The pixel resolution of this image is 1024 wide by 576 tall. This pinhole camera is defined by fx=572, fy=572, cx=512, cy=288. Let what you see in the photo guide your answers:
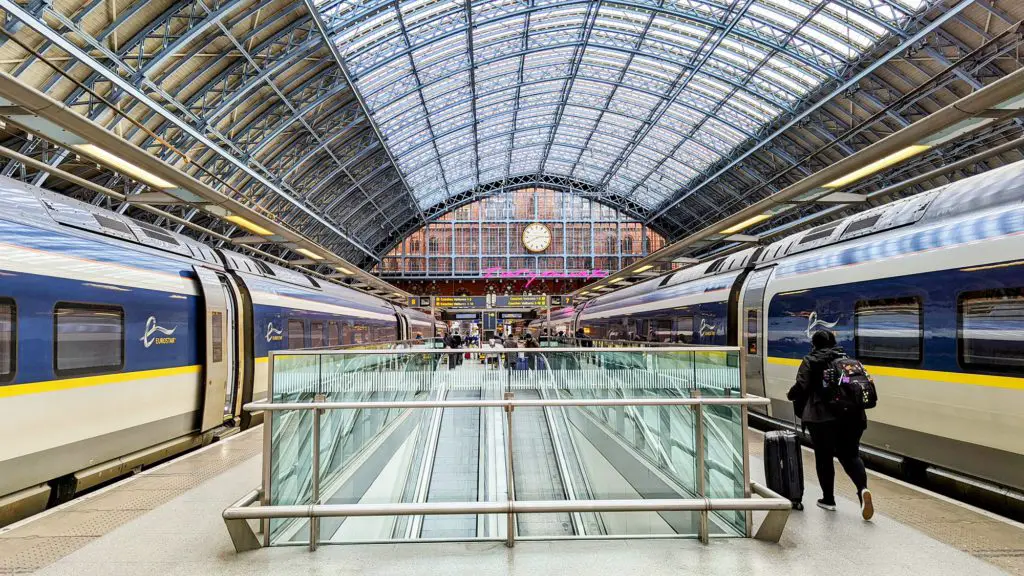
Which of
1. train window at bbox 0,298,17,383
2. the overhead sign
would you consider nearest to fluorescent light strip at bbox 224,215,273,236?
train window at bbox 0,298,17,383

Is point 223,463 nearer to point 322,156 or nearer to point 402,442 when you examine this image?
point 402,442

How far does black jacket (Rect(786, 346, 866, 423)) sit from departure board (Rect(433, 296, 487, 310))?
33.8 meters

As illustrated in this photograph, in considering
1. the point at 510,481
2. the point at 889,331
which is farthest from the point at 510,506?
the point at 889,331

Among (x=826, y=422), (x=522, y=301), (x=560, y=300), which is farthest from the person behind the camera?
(x=560, y=300)

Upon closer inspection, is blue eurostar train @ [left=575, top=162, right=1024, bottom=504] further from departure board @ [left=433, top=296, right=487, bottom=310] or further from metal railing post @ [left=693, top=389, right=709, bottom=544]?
departure board @ [left=433, top=296, right=487, bottom=310]

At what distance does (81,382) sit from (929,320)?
33.7 feet

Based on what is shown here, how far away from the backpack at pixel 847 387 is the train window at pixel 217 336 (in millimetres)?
9587

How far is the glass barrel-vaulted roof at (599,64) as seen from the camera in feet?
83.6

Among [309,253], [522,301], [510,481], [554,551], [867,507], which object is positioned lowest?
[554,551]

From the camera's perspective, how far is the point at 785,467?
5.71 meters

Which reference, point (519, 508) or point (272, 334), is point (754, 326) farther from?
point (272, 334)

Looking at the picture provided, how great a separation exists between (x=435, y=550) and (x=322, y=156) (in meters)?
32.5

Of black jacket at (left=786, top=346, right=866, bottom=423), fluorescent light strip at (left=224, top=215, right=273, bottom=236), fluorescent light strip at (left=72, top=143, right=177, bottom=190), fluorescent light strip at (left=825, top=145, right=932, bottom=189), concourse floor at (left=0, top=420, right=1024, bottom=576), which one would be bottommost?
concourse floor at (left=0, top=420, right=1024, bottom=576)

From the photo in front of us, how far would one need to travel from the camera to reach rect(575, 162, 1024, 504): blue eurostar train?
594cm
